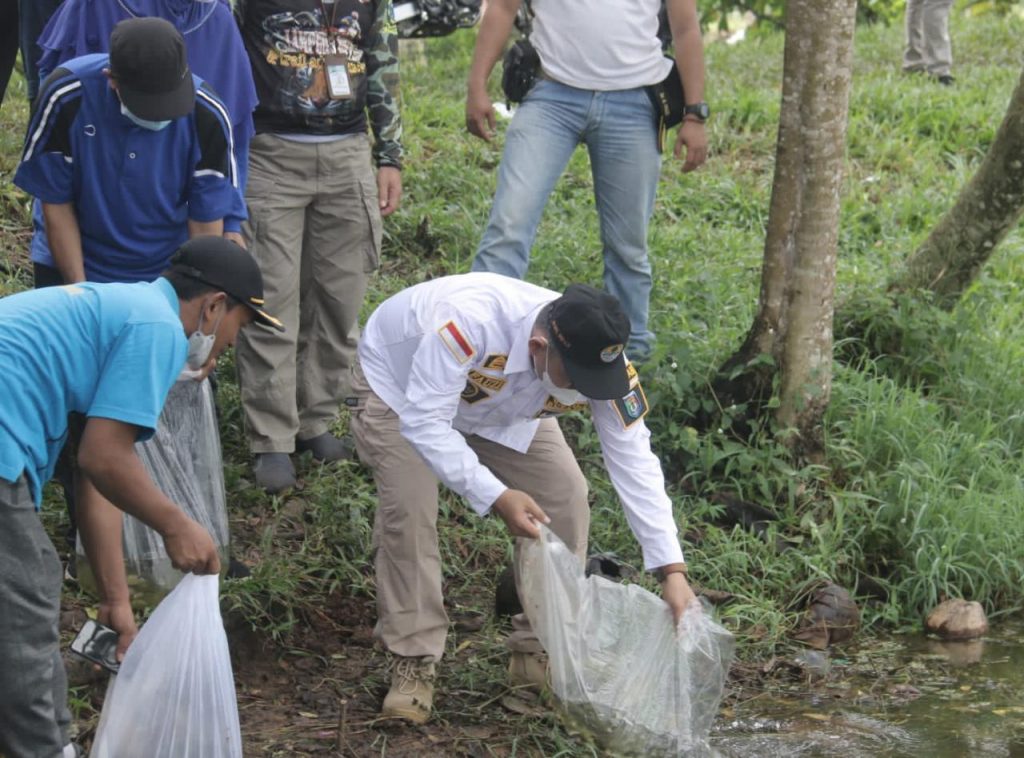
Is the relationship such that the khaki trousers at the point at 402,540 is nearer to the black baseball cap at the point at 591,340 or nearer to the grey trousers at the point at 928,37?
the black baseball cap at the point at 591,340

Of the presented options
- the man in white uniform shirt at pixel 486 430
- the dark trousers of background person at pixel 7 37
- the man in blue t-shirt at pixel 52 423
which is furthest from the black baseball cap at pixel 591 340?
the dark trousers of background person at pixel 7 37

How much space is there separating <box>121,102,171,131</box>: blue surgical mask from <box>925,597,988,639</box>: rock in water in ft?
9.90

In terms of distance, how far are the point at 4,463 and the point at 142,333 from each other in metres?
0.36

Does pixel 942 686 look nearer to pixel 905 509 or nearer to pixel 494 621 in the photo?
pixel 905 509

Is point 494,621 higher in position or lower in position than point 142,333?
lower

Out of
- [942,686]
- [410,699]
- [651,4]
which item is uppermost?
[651,4]

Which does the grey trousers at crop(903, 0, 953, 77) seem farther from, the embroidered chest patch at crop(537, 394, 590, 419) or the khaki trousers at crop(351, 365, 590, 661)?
the khaki trousers at crop(351, 365, 590, 661)

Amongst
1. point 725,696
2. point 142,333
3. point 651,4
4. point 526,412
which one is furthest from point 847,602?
point 142,333

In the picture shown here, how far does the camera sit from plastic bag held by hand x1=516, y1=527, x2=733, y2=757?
3.57 m

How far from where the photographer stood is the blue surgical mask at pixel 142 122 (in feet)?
12.6

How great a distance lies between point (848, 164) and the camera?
27.2 feet

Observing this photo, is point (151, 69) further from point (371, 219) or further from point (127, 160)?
point (371, 219)

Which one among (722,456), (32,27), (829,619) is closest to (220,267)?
(32,27)

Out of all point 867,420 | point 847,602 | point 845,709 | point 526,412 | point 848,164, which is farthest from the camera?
point 848,164
